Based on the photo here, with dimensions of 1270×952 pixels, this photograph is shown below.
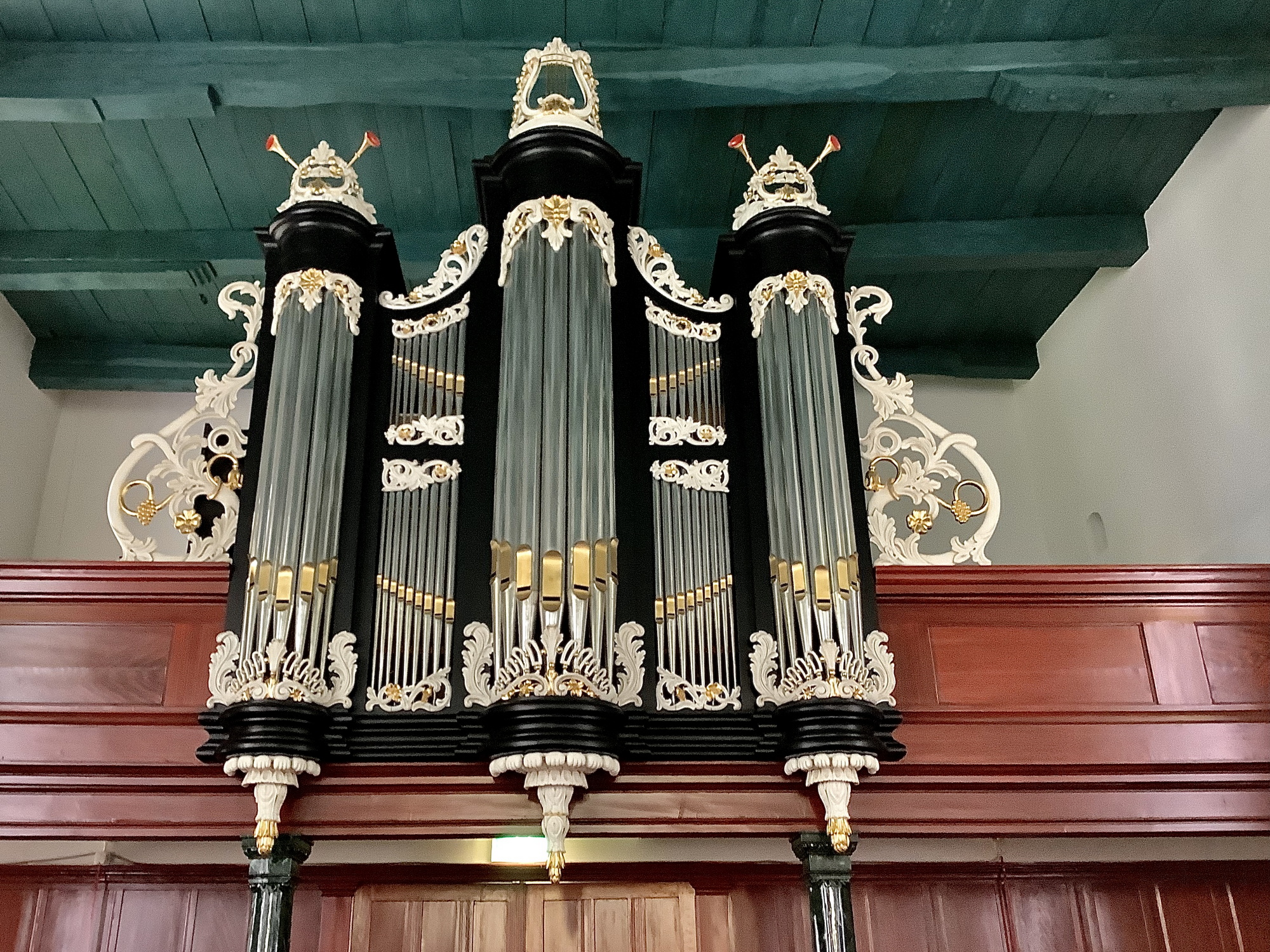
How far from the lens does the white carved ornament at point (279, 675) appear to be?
3742 millimetres

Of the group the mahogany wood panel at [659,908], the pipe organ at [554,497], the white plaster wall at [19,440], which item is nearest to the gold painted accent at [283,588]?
the pipe organ at [554,497]

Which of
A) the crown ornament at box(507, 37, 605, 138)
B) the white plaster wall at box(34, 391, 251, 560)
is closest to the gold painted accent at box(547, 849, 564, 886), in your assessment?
the crown ornament at box(507, 37, 605, 138)

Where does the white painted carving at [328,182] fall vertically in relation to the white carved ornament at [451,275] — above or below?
above

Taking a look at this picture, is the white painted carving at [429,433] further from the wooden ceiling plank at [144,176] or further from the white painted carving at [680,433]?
the wooden ceiling plank at [144,176]

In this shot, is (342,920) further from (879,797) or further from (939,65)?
(939,65)

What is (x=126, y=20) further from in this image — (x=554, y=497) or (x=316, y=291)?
(x=554, y=497)

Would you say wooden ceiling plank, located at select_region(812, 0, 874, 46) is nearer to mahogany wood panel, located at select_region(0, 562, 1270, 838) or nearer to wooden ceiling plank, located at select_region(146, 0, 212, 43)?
mahogany wood panel, located at select_region(0, 562, 1270, 838)

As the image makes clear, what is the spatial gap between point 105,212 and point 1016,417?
5.56 metres

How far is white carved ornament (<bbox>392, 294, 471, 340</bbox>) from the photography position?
4.59 metres

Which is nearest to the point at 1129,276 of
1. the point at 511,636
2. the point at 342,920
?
the point at 511,636

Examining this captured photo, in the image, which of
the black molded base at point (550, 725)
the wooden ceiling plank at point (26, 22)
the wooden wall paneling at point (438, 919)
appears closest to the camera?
the black molded base at point (550, 725)

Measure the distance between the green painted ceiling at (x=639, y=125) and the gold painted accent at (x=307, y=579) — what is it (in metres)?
2.33

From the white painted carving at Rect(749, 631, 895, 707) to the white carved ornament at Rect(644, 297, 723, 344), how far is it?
1297mm

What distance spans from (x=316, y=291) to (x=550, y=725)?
1995 mm
